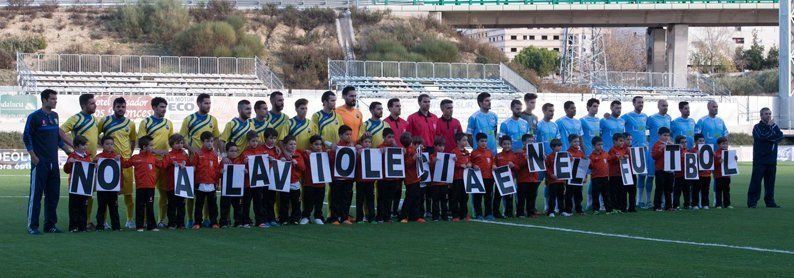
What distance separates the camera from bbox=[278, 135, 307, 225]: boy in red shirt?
46.4 ft

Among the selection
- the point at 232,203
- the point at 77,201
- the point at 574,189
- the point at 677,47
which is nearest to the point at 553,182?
the point at 574,189

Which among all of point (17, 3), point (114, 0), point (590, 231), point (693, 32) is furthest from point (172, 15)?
point (693, 32)

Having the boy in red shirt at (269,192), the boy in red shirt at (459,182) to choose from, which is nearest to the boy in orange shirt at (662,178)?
the boy in red shirt at (459,182)

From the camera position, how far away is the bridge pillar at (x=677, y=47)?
5800 cm

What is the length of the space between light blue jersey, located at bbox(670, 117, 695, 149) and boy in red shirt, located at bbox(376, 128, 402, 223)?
5.39 metres

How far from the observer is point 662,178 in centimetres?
1681

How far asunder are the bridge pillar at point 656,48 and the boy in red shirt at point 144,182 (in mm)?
49074

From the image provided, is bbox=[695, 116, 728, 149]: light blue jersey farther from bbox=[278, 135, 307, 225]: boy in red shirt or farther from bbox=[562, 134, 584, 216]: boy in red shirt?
bbox=[278, 135, 307, 225]: boy in red shirt

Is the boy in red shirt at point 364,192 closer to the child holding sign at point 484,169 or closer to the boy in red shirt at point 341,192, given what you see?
the boy in red shirt at point 341,192

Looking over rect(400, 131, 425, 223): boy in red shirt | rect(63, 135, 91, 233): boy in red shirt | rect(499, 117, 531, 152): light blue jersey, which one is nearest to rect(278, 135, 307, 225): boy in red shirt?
rect(400, 131, 425, 223): boy in red shirt

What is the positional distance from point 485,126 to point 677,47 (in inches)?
1771

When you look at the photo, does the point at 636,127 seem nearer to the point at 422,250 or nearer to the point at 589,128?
the point at 589,128

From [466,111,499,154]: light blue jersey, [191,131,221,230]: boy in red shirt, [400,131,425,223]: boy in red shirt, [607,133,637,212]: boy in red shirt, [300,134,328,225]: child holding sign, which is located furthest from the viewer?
[607,133,637,212]: boy in red shirt

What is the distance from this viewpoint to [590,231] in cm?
1316
